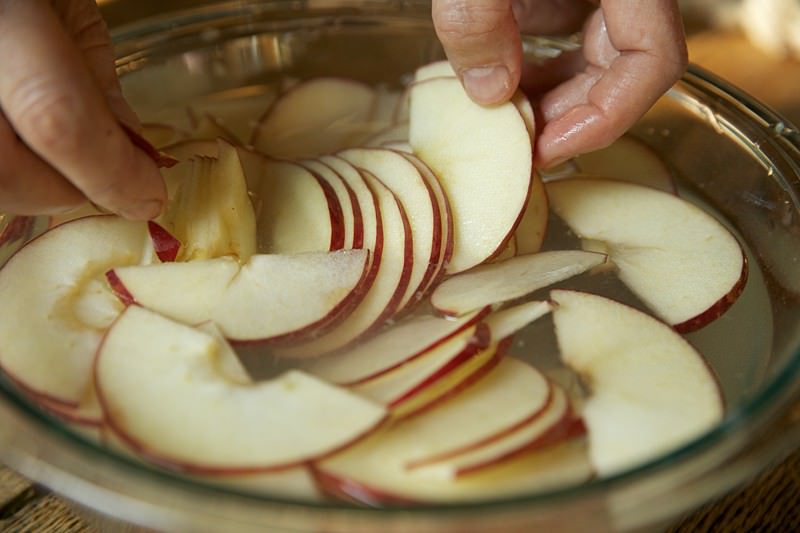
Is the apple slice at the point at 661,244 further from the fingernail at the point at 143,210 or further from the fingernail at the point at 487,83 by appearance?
the fingernail at the point at 143,210

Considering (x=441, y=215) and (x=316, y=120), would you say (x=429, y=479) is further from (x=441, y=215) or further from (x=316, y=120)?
(x=316, y=120)

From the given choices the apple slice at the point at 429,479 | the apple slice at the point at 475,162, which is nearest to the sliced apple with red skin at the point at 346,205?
the apple slice at the point at 475,162

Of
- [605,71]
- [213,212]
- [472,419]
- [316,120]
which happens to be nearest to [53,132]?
[213,212]

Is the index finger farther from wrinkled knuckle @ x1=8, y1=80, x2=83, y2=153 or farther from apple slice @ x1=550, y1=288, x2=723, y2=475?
wrinkled knuckle @ x1=8, y1=80, x2=83, y2=153

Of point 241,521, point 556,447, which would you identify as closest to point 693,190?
point 556,447

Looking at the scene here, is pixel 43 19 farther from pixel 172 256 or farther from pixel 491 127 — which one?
pixel 491 127
